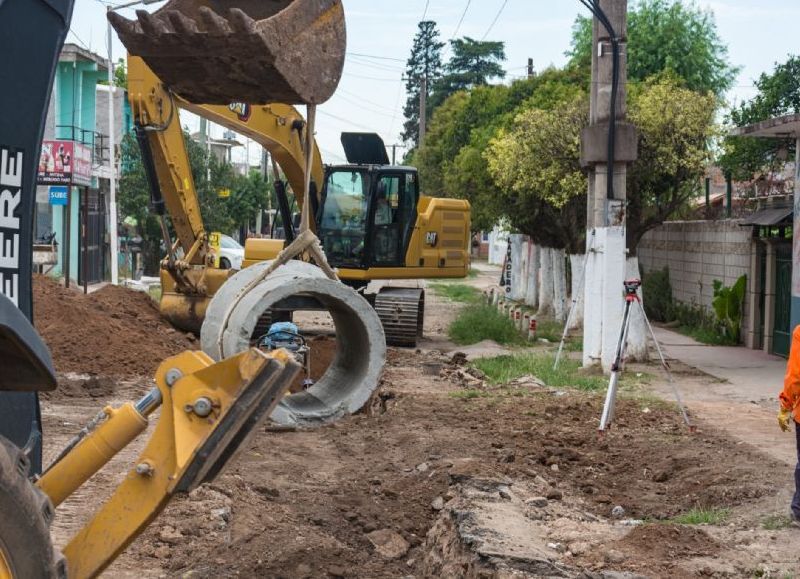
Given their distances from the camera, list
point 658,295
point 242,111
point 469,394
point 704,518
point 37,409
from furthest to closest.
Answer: point 658,295 < point 242,111 < point 469,394 < point 704,518 < point 37,409

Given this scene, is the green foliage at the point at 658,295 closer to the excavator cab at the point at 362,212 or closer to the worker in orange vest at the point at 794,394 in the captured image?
the excavator cab at the point at 362,212

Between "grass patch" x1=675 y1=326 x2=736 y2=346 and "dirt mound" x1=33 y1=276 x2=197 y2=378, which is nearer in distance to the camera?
"dirt mound" x1=33 y1=276 x2=197 y2=378

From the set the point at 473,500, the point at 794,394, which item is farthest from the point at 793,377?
the point at 473,500

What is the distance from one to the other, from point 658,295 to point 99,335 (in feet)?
51.4

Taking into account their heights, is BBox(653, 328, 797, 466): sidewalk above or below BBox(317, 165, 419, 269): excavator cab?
below

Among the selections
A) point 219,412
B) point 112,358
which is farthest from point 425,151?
point 219,412

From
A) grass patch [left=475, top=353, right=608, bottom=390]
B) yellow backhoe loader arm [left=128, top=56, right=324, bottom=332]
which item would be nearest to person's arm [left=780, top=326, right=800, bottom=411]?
grass patch [left=475, top=353, right=608, bottom=390]

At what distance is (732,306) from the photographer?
23.8 meters

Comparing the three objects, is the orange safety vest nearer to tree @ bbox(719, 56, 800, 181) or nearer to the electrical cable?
the electrical cable

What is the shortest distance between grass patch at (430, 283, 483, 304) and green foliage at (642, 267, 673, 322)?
6551 mm

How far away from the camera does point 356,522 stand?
850 centimetres

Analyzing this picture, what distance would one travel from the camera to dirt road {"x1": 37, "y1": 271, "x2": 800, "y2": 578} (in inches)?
281

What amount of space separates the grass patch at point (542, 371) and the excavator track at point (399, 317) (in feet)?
8.09

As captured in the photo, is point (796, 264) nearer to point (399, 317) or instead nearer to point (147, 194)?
point (399, 317)
